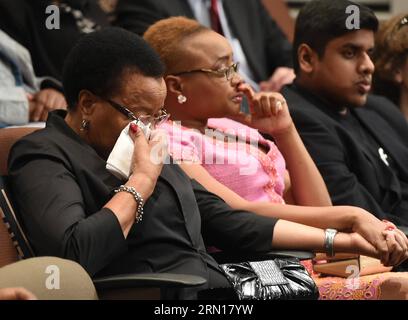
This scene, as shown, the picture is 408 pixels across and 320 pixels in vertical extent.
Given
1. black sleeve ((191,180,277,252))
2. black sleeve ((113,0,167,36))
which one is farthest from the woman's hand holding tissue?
black sleeve ((113,0,167,36))

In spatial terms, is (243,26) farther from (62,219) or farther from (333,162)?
(62,219)

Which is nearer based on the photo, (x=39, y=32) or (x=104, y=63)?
(x=104, y=63)

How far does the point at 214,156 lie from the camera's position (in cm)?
299

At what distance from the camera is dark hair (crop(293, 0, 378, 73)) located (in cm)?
353

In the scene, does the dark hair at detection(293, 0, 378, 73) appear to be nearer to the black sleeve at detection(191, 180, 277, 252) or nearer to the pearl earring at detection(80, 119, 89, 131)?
the black sleeve at detection(191, 180, 277, 252)

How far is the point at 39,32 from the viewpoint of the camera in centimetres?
380

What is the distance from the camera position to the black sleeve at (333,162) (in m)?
3.32

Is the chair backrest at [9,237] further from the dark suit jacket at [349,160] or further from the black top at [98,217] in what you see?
the dark suit jacket at [349,160]

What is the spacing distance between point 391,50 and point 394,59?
0.14 feet

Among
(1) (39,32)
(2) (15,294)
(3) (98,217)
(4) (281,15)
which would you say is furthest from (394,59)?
(2) (15,294)

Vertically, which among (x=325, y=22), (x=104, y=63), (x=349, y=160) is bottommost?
(x=349, y=160)

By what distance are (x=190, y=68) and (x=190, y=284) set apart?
1008mm

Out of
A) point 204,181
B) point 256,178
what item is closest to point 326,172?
point 256,178

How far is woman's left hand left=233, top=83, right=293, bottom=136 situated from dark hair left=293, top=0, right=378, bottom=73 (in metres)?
0.49
